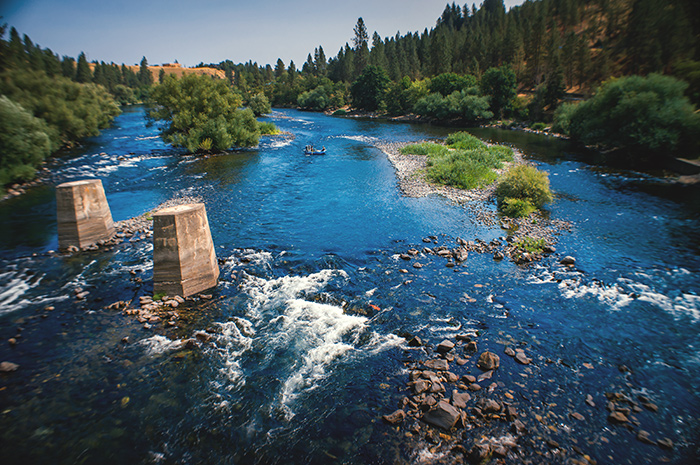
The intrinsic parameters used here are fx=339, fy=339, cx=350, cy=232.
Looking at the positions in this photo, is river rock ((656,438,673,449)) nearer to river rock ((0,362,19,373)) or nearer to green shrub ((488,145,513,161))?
river rock ((0,362,19,373))

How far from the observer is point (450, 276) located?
16062mm

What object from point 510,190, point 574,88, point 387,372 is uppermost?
point 574,88

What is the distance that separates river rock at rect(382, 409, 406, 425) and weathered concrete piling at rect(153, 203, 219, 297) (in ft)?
32.0

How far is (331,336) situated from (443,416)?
15.7 feet

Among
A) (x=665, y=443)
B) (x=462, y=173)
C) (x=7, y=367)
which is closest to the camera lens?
(x=665, y=443)

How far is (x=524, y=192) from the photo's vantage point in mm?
24844

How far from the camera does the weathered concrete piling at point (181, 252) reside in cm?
1334

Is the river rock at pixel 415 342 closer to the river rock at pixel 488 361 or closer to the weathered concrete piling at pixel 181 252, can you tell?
the river rock at pixel 488 361

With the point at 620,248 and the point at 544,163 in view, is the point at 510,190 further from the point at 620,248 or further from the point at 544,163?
the point at 544,163

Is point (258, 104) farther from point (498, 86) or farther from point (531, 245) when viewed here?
point (531, 245)

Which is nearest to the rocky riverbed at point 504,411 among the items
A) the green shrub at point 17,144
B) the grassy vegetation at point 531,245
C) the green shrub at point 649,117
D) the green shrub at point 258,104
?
the grassy vegetation at point 531,245

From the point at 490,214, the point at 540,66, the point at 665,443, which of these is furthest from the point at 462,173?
the point at 540,66

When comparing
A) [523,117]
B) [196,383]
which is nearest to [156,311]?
[196,383]

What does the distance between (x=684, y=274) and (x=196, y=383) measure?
21522 millimetres
